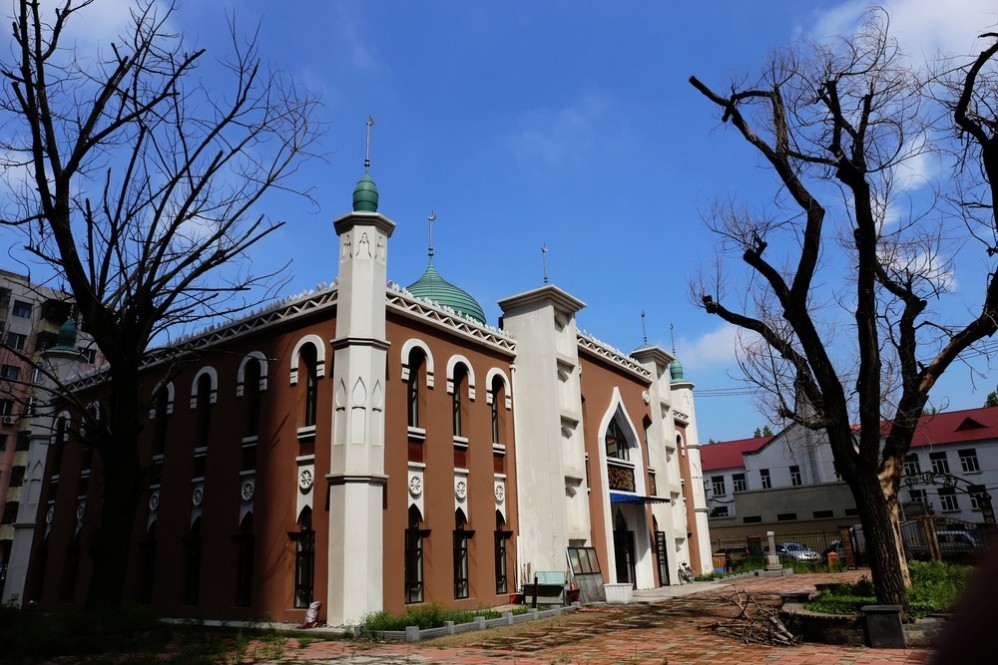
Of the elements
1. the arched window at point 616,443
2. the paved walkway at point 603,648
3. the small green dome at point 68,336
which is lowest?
the paved walkway at point 603,648

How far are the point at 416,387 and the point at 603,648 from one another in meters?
8.29

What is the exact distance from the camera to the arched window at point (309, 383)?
16391 millimetres

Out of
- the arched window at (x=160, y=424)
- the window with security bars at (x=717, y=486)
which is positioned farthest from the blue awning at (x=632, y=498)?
the window with security bars at (x=717, y=486)

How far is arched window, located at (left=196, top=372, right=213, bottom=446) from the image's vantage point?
18.5 metres

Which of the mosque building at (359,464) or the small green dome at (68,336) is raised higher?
the small green dome at (68,336)

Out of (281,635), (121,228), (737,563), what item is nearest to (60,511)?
(281,635)

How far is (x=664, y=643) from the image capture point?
11.1 meters

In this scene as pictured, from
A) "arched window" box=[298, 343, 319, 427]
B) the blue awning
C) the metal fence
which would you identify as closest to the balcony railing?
the blue awning

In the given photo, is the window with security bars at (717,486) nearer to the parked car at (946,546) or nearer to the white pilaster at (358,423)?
the parked car at (946,546)

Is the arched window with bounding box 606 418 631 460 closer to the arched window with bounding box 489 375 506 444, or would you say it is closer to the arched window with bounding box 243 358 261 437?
the arched window with bounding box 489 375 506 444

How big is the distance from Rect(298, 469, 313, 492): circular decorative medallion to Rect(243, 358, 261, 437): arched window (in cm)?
203

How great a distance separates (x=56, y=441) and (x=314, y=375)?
1243cm

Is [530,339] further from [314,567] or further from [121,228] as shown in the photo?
[121,228]

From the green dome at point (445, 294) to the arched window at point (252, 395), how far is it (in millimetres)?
5794
